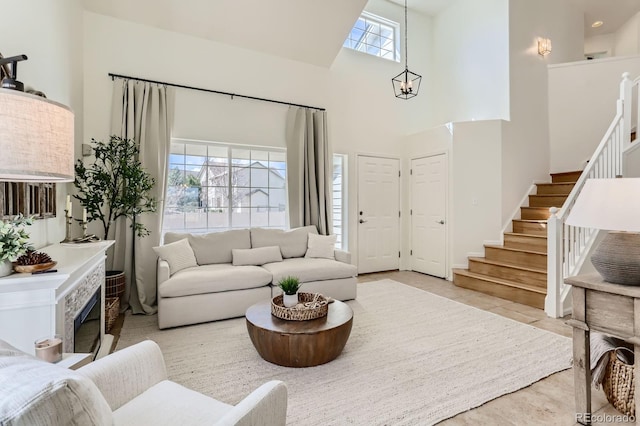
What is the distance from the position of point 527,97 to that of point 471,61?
1.13 metres

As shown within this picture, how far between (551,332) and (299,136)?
382 centimetres

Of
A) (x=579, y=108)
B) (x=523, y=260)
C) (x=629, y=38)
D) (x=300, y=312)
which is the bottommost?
(x=300, y=312)

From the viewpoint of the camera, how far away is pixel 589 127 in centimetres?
575

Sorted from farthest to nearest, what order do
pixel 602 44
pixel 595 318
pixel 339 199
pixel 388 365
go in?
pixel 602 44 < pixel 339 199 < pixel 388 365 < pixel 595 318

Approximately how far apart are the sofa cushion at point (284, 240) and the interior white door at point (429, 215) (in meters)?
2.24

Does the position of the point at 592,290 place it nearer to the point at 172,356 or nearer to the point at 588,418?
the point at 588,418

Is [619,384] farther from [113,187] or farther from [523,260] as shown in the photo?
[113,187]

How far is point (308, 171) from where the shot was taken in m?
4.93

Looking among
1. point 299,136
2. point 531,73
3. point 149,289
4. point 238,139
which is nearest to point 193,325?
point 149,289

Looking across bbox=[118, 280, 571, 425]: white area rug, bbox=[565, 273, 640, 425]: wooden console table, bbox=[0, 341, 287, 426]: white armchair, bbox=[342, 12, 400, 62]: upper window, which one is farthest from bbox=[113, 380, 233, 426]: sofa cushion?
bbox=[342, 12, 400, 62]: upper window

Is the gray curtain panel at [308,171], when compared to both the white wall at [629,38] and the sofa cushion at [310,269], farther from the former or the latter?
the white wall at [629,38]

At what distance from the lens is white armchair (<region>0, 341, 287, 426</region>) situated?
1.93ft

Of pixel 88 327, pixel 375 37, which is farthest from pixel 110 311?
pixel 375 37

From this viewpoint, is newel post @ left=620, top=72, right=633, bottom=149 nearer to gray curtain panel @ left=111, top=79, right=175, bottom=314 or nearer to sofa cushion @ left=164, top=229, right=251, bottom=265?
sofa cushion @ left=164, top=229, right=251, bottom=265
